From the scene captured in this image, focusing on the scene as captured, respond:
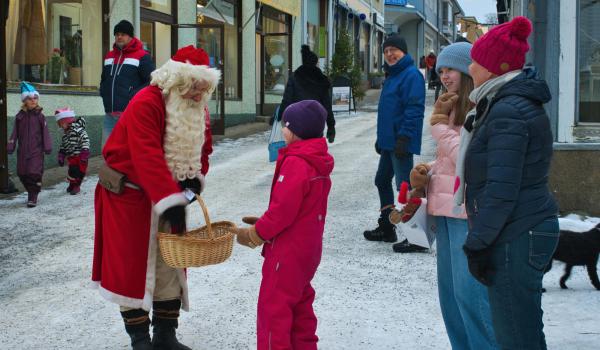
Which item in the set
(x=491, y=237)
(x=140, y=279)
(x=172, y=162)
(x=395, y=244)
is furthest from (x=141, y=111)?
(x=395, y=244)

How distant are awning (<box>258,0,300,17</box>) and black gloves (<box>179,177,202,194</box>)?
1765 cm

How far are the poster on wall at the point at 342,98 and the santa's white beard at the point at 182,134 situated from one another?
Result: 19.1 meters

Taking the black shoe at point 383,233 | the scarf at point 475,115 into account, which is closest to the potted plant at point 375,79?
the black shoe at point 383,233

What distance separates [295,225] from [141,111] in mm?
1001

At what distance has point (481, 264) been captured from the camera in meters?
2.73

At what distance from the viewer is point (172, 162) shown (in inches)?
155

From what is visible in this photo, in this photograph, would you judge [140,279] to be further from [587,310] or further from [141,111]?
[587,310]

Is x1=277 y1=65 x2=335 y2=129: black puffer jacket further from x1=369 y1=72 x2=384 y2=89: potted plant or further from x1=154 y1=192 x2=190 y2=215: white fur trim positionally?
x1=369 y1=72 x2=384 y2=89: potted plant

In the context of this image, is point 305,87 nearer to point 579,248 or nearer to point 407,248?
point 407,248

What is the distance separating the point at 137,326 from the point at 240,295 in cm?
137

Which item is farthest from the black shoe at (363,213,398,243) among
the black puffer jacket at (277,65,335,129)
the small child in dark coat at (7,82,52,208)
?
the small child in dark coat at (7,82,52,208)

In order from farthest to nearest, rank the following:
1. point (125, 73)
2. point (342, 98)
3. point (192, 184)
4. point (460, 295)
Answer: point (342, 98) → point (125, 73) → point (192, 184) → point (460, 295)

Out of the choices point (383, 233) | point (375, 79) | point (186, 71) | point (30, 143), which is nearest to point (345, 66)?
point (375, 79)

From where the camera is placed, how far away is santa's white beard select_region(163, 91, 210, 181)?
154 inches
